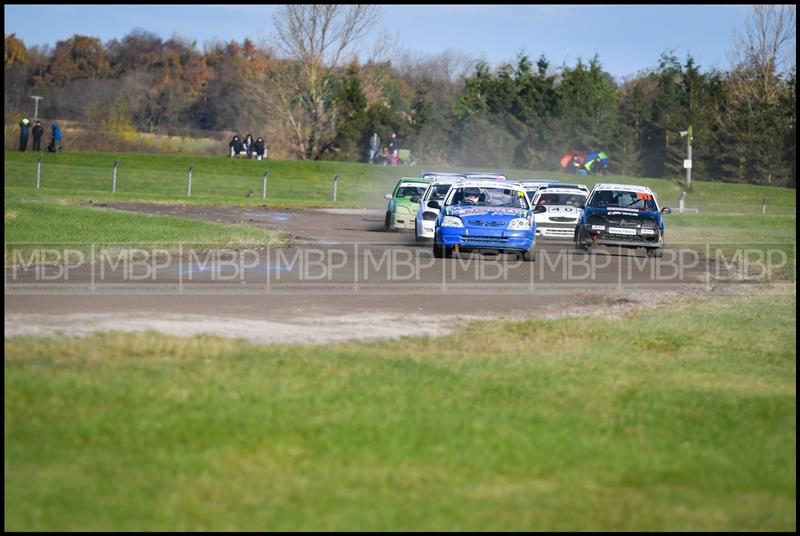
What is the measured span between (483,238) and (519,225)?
756 mm

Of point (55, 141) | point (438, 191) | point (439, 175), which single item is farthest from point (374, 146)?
point (438, 191)

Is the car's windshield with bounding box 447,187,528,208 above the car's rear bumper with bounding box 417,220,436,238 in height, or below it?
above

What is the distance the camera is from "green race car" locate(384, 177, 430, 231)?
33344mm

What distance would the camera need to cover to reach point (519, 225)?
24391 millimetres

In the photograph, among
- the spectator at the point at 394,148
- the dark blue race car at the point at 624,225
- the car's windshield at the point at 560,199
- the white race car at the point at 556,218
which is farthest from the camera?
the spectator at the point at 394,148

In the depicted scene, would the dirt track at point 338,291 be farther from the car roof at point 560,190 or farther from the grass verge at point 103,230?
the car roof at point 560,190

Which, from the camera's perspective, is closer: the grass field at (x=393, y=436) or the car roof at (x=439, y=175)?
the grass field at (x=393, y=436)

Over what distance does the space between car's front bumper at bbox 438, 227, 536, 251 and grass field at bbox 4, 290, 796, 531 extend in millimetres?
11296

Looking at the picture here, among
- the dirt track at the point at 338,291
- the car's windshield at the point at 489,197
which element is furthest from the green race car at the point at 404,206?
the car's windshield at the point at 489,197

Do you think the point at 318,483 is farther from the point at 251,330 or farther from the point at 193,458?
the point at 251,330

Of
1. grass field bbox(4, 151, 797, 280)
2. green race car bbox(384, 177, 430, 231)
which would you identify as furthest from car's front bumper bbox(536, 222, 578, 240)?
green race car bbox(384, 177, 430, 231)

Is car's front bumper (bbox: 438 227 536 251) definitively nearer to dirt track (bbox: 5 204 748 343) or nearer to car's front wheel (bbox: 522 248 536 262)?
car's front wheel (bbox: 522 248 536 262)

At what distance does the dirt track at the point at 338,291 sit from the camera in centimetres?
1370

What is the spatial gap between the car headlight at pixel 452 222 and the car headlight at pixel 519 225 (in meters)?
0.96
